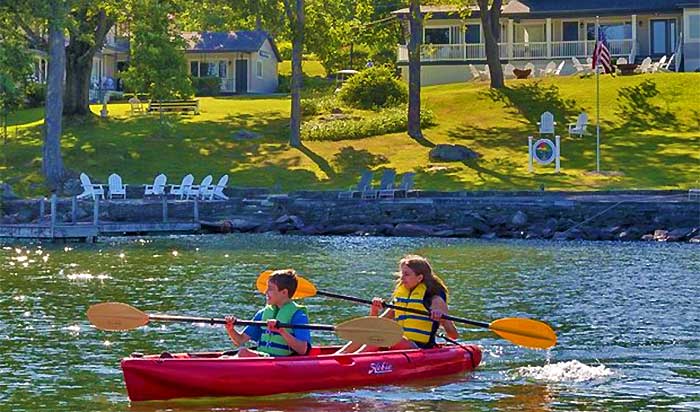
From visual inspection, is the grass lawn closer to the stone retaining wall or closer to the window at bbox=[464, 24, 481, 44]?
the stone retaining wall

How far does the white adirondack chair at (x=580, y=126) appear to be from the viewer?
4986 cm

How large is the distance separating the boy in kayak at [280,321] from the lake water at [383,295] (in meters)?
0.63

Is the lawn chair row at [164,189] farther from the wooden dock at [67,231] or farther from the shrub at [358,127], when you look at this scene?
the shrub at [358,127]

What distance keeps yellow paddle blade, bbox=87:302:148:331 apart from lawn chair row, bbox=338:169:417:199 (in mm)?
26212

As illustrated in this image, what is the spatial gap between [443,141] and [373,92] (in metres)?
8.85

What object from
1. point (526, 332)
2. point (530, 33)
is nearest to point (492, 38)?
point (530, 33)

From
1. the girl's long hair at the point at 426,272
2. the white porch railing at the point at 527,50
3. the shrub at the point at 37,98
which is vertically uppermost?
the white porch railing at the point at 527,50

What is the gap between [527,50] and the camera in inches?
2675

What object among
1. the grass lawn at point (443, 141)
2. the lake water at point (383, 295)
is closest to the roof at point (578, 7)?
the grass lawn at point (443, 141)

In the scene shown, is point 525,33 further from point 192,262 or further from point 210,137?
point 192,262

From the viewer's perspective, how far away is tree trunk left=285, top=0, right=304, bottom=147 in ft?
170

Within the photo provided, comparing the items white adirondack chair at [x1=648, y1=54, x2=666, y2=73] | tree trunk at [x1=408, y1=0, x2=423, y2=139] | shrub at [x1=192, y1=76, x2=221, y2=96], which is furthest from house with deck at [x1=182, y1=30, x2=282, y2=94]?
tree trunk at [x1=408, y1=0, x2=423, y2=139]

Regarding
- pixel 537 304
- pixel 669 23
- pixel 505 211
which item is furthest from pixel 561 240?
pixel 669 23

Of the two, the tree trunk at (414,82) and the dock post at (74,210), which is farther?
the tree trunk at (414,82)
